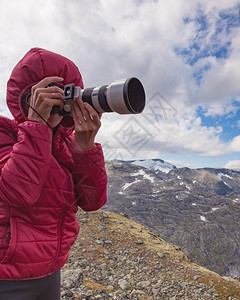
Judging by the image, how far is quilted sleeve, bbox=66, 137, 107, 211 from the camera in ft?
7.72

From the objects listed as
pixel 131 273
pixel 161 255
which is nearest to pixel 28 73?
pixel 131 273

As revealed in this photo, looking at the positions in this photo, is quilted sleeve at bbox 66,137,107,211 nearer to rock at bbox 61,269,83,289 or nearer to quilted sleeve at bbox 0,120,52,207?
quilted sleeve at bbox 0,120,52,207

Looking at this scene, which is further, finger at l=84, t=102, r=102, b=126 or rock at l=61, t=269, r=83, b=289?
rock at l=61, t=269, r=83, b=289

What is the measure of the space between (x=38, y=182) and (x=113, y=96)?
1.06m

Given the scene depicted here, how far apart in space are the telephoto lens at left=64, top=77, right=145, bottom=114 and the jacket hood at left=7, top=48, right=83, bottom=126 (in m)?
0.32

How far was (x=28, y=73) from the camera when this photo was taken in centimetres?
209

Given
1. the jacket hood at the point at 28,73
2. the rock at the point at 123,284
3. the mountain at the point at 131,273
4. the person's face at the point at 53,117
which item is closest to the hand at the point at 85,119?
the person's face at the point at 53,117

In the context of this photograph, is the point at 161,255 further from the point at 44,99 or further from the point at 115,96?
the point at 44,99

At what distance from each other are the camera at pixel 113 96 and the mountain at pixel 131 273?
14.5ft

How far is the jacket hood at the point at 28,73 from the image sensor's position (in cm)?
208

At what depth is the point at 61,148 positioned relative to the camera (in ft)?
7.42

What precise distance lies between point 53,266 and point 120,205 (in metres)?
193

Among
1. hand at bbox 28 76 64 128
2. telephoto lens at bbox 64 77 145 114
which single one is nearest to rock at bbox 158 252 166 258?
telephoto lens at bbox 64 77 145 114

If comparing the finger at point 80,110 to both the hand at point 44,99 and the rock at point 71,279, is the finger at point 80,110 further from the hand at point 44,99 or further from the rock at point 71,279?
the rock at point 71,279
